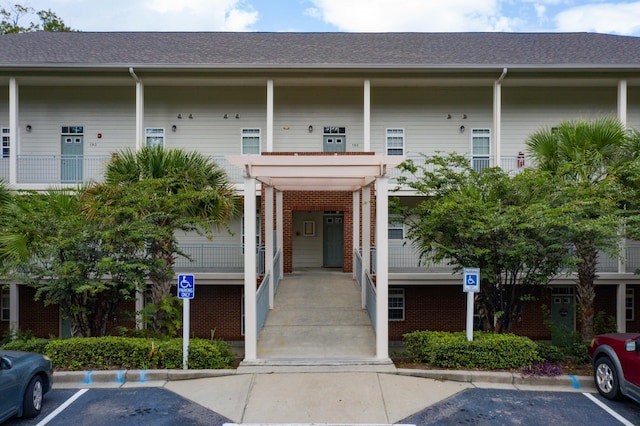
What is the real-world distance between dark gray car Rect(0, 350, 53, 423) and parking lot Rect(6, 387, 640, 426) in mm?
265

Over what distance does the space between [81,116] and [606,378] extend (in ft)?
55.5

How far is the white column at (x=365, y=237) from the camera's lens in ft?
39.2

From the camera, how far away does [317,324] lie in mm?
10805

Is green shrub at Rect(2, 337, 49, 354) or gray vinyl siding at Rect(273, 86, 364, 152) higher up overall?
gray vinyl siding at Rect(273, 86, 364, 152)

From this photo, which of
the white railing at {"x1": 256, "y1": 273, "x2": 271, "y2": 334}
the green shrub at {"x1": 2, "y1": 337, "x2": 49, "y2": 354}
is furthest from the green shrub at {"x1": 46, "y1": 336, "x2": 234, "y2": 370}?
the white railing at {"x1": 256, "y1": 273, "x2": 271, "y2": 334}

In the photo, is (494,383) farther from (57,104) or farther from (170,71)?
(57,104)

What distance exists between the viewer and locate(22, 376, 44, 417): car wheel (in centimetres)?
633

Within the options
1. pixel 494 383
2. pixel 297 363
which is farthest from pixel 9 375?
pixel 494 383

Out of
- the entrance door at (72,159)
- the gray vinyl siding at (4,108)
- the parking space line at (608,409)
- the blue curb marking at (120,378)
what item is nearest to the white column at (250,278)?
the blue curb marking at (120,378)

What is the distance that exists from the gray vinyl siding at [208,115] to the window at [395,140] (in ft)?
14.7

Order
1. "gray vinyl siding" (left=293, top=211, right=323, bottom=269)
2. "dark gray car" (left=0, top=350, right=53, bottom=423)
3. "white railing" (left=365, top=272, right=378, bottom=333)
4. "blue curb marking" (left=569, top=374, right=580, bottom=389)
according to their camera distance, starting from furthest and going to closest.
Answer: "gray vinyl siding" (left=293, top=211, right=323, bottom=269)
"white railing" (left=365, top=272, right=378, bottom=333)
"blue curb marking" (left=569, top=374, right=580, bottom=389)
"dark gray car" (left=0, top=350, right=53, bottom=423)

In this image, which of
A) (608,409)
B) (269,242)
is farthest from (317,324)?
(608,409)

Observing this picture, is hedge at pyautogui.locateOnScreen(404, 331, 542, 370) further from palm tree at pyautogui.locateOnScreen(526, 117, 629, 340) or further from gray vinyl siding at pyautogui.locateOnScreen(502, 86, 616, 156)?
gray vinyl siding at pyautogui.locateOnScreen(502, 86, 616, 156)

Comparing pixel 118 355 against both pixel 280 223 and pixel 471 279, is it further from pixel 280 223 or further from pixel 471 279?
pixel 280 223
